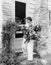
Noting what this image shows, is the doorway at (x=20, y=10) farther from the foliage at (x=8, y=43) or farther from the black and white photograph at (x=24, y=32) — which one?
the foliage at (x=8, y=43)

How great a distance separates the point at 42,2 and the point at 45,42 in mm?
2135

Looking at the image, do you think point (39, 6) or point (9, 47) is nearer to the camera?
point (9, 47)

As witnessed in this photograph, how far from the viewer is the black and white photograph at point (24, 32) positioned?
4213 millimetres

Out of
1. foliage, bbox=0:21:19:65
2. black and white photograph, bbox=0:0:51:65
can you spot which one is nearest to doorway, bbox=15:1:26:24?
black and white photograph, bbox=0:0:51:65

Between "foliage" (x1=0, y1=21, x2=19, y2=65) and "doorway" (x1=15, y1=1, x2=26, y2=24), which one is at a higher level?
"doorway" (x1=15, y1=1, x2=26, y2=24)

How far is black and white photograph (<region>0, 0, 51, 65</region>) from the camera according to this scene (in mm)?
4213

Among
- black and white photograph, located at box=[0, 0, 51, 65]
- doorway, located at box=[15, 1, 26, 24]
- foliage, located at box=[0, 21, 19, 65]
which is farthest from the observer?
doorway, located at box=[15, 1, 26, 24]

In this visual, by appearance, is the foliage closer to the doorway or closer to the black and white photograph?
the black and white photograph

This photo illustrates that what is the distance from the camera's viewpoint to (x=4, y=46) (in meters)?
4.78

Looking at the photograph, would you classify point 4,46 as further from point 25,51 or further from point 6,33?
point 25,51

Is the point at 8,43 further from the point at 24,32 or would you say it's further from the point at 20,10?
the point at 20,10

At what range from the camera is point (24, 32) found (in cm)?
414

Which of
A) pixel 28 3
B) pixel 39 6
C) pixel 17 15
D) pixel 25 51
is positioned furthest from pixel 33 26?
pixel 39 6

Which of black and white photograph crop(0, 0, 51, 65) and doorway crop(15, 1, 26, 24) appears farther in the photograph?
doorway crop(15, 1, 26, 24)
